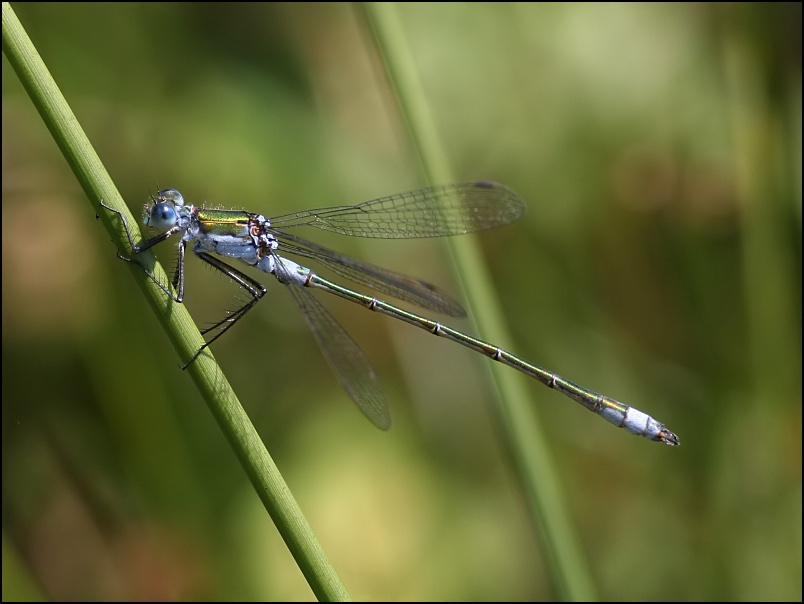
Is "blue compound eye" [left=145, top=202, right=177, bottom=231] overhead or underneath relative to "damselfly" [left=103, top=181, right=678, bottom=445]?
overhead

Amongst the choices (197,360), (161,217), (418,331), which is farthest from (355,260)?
(197,360)

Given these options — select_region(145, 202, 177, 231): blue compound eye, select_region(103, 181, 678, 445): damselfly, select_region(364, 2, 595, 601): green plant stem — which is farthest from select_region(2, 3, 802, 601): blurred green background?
select_region(145, 202, 177, 231): blue compound eye

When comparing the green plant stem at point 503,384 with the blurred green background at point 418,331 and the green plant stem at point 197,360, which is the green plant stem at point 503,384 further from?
the green plant stem at point 197,360

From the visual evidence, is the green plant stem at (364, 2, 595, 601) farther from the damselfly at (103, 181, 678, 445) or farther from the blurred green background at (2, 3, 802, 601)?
the blurred green background at (2, 3, 802, 601)

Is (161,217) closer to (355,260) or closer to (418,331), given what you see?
(355,260)

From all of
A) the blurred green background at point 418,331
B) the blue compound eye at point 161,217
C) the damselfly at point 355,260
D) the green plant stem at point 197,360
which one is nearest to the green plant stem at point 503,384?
the damselfly at point 355,260

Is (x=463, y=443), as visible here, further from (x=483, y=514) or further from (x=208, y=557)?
(x=208, y=557)

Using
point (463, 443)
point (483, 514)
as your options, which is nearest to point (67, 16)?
point (463, 443)
